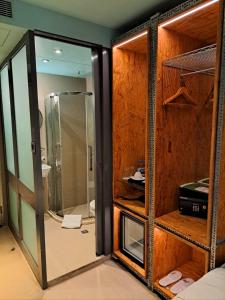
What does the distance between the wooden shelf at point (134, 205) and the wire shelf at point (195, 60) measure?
130cm

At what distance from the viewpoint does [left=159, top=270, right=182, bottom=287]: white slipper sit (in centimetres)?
192

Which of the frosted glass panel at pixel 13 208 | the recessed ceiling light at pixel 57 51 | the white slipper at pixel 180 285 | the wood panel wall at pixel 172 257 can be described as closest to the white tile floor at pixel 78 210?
the frosted glass panel at pixel 13 208

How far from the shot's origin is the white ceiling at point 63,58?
2.23 metres

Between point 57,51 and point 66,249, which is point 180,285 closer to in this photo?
point 66,249

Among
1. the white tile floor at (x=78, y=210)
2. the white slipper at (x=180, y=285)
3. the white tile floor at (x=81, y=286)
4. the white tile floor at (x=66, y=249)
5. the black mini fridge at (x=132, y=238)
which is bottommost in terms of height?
the white tile floor at (x=81, y=286)

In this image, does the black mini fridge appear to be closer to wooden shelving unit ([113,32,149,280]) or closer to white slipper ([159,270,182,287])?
wooden shelving unit ([113,32,149,280])

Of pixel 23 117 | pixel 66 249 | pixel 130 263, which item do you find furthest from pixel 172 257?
pixel 23 117

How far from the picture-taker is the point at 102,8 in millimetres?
1801

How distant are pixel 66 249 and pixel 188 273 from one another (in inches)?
54.8

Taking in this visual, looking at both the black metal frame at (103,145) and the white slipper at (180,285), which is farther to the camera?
the black metal frame at (103,145)

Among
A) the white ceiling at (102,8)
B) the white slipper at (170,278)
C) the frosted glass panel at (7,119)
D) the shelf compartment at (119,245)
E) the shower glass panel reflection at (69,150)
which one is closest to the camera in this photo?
the white ceiling at (102,8)

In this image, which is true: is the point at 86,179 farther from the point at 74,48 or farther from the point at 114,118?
the point at 74,48

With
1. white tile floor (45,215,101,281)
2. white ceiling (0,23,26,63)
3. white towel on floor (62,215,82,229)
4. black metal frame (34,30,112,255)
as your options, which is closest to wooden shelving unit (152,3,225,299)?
black metal frame (34,30,112,255)

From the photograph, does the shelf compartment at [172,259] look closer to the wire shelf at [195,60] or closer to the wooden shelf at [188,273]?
the wooden shelf at [188,273]
